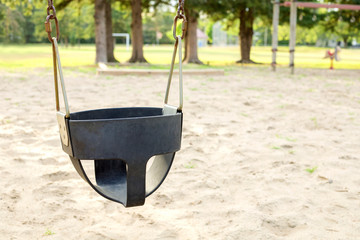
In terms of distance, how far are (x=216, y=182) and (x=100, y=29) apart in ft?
38.7

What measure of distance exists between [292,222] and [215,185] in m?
0.72

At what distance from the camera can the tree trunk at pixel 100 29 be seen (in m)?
13.4

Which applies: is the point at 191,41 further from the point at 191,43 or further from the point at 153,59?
the point at 153,59

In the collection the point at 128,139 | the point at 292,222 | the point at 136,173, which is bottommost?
the point at 292,222

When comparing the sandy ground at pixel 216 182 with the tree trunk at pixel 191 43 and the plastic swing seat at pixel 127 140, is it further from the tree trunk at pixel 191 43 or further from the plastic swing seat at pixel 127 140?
the tree trunk at pixel 191 43

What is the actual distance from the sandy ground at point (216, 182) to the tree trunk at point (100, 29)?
8.41 m

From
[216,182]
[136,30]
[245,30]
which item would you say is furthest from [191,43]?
[216,182]

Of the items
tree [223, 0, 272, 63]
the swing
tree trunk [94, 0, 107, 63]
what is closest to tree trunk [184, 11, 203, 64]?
tree [223, 0, 272, 63]

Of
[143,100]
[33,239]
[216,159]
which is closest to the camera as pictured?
[33,239]

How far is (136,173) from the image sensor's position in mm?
1687

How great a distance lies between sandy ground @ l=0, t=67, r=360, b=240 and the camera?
85.7 inches

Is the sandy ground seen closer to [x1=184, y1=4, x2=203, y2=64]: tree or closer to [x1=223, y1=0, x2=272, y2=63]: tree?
[x1=223, y1=0, x2=272, y2=63]: tree

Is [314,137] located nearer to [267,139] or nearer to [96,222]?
[267,139]

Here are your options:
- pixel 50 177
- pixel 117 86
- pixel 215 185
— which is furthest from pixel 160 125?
pixel 117 86
